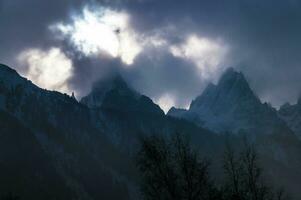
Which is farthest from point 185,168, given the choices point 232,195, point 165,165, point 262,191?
point 262,191

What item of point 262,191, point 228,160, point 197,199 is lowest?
point 197,199

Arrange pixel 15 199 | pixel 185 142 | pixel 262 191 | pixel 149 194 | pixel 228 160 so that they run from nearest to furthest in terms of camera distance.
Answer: pixel 149 194 < pixel 185 142 < pixel 262 191 < pixel 228 160 < pixel 15 199

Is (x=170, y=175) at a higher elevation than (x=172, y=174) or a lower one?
lower

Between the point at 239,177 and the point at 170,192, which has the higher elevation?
the point at 239,177

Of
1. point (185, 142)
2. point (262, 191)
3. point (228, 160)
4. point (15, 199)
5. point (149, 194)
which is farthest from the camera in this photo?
point (15, 199)

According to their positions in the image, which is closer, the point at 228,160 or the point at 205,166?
the point at 205,166

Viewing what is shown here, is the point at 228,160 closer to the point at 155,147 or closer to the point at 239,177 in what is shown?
the point at 239,177

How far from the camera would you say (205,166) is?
43688mm

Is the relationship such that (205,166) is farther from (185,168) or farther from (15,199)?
(15,199)

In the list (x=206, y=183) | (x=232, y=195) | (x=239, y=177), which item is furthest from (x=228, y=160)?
(x=206, y=183)

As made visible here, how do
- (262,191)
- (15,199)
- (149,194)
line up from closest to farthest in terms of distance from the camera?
(149,194) → (262,191) → (15,199)

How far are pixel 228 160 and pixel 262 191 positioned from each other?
18.4ft

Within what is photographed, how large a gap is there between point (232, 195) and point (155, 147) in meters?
Result: 8.45

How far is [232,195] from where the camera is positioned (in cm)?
4741
